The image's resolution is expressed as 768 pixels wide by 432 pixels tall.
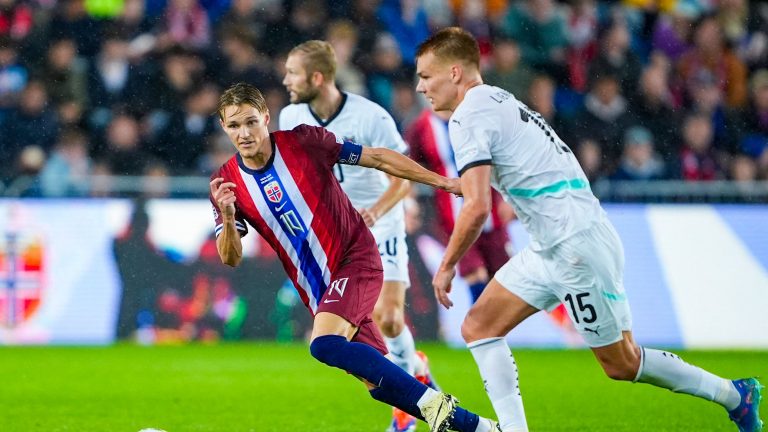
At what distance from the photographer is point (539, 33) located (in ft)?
52.1

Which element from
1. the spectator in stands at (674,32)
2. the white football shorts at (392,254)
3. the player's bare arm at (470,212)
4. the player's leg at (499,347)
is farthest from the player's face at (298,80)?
the spectator in stands at (674,32)

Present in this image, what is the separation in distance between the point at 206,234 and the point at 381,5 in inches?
185

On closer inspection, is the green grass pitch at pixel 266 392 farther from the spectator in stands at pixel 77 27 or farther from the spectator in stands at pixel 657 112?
the spectator in stands at pixel 77 27

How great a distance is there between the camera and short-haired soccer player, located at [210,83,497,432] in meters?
5.92

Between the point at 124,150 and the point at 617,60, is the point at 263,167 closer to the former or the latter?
the point at 124,150

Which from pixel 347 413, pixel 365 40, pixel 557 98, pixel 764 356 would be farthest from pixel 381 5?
pixel 347 413

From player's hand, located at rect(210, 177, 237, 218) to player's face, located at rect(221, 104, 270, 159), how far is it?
0.75 ft

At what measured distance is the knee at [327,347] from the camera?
224 inches

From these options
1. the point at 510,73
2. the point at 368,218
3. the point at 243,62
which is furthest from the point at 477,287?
the point at 243,62

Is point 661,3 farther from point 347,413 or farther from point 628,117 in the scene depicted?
point 347,413

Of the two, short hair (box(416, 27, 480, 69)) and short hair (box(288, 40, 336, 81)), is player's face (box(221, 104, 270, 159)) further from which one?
short hair (box(288, 40, 336, 81))

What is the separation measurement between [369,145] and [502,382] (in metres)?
2.41

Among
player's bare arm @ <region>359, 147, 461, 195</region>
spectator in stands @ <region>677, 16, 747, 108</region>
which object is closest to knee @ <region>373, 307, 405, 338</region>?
player's bare arm @ <region>359, 147, 461, 195</region>

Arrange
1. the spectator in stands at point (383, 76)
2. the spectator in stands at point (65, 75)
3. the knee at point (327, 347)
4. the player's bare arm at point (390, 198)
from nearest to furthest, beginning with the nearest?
the knee at point (327, 347)
the player's bare arm at point (390, 198)
the spectator in stands at point (65, 75)
the spectator in stands at point (383, 76)
